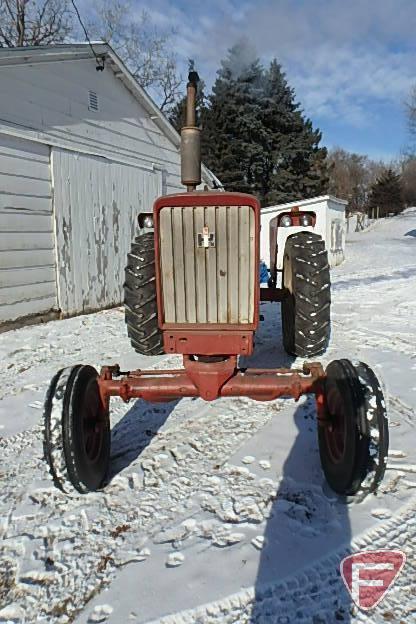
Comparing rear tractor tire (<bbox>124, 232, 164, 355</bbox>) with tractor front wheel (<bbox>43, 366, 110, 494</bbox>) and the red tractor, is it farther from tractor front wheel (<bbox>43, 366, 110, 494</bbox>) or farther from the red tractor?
tractor front wheel (<bbox>43, 366, 110, 494</bbox>)

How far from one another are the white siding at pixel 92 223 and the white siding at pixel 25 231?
0.21 metres

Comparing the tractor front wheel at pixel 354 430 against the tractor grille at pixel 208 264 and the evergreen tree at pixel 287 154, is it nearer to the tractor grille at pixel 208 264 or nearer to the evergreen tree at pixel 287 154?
the tractor grille at pixel 208 264

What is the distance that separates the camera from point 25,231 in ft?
21.8

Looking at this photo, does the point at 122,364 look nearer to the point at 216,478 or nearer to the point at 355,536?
the point at 216,478

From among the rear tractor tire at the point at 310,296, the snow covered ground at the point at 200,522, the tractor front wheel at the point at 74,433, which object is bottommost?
the snow covered ground at the point at 200,522

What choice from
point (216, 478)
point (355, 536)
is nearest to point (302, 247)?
point (216, 478)

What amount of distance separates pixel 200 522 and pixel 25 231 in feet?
18.3

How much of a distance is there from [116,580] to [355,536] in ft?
3.58

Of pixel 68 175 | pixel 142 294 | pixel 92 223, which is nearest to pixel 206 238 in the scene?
pixel 142 294

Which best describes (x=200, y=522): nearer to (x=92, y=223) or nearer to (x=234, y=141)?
(x=92, y=223)

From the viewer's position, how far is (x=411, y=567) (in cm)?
194

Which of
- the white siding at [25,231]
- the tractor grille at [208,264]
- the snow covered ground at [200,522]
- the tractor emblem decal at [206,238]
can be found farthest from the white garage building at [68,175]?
the tractor emblem decal at [206,238]

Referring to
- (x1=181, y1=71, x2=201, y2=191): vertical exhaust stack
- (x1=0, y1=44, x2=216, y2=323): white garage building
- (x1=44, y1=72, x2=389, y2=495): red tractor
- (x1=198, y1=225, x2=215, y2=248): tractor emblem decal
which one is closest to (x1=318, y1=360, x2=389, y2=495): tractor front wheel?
(x1=44, y1=72, x2=389, y2=495): red tractor

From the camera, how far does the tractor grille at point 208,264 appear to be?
2.53m
